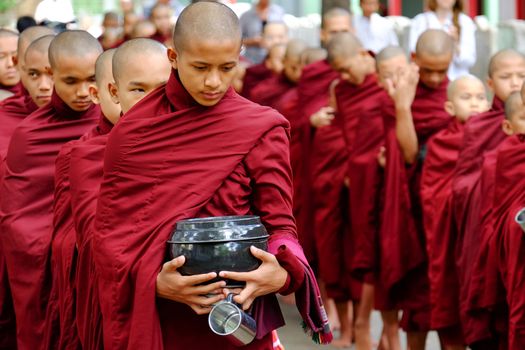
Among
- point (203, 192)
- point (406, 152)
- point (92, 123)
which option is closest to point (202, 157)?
point (203, 192)

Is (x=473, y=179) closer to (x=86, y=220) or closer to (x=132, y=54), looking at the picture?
(x=132, y=54)

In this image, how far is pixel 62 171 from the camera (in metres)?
5.61

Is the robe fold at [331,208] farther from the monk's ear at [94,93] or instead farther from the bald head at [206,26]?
the bald head at [206,26]

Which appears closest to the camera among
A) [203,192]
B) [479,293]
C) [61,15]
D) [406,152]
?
[203,192]

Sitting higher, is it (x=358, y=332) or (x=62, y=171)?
(x=62, y=171)

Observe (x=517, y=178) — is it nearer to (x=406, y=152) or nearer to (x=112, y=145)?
(x=406, y=152)

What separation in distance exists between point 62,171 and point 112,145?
1.26 m

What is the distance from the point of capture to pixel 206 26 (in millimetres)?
4328

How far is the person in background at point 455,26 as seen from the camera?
1138 cm

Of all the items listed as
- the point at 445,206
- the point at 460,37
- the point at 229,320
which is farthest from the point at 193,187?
the point at 460,37

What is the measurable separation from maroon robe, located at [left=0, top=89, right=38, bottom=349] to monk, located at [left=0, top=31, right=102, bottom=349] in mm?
426

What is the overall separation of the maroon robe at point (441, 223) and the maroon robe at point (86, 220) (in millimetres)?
2743

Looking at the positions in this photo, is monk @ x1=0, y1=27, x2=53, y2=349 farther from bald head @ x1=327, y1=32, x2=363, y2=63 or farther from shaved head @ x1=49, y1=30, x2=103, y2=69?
bald head @ x1=327, y1=32, x2=363, y2=63

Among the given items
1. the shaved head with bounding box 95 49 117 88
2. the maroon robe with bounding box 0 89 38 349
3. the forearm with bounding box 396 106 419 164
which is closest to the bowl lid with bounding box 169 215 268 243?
the shaved head with bounding box 95 49 117 88
